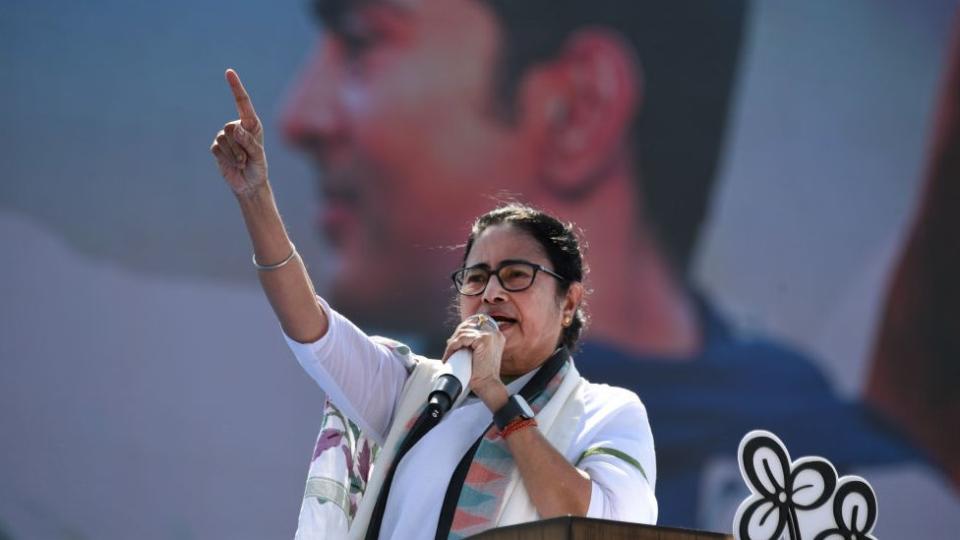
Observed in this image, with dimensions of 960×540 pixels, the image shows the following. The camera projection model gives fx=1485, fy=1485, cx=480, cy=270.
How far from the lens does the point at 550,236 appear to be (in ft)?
8.19

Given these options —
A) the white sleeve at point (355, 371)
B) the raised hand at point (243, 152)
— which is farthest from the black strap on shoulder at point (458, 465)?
the raised hand at point (243, 152)

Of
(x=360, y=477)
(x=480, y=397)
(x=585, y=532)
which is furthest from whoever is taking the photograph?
(x=360, y=477)

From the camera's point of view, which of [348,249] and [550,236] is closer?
[550,236]

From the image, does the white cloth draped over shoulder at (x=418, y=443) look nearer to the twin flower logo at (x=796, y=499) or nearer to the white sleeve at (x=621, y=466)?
the white sleeve at (x=621, y=466)

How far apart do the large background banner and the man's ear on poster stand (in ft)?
0.25

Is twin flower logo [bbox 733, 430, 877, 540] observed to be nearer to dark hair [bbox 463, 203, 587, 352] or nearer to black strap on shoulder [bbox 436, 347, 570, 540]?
black strap on shoulder [bbox 436, 347, 570, 540]

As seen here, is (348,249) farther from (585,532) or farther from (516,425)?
(585,532)

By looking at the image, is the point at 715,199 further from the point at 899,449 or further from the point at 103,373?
the point at 103,373

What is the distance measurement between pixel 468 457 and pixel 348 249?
254 cm

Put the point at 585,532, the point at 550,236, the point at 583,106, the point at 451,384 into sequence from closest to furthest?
the point at 585,532 < the point at 451,384 < the point at 550,236 < the point at 583,106

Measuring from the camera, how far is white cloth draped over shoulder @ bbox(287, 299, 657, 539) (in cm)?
220

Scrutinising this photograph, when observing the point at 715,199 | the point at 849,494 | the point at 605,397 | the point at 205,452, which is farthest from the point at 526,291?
the point at 715,199

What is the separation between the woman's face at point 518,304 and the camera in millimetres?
2404

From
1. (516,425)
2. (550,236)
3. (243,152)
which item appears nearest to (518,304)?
(550,236)
